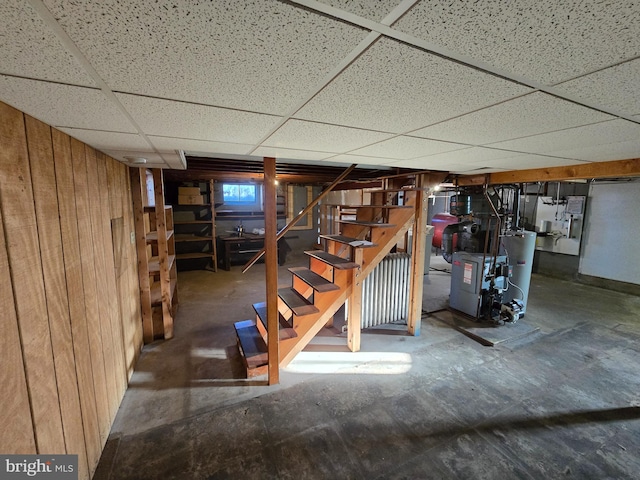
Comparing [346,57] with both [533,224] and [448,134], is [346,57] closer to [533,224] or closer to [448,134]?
[448,134]

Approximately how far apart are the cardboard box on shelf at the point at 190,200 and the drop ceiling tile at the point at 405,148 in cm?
494

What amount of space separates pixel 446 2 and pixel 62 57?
0.83 m

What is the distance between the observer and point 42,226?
44.5 inches

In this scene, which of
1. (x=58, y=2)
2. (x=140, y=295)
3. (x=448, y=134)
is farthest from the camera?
(x=140, y=295)

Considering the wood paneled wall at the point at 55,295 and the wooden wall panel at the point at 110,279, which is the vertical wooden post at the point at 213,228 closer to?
the wooden wall panel at the point at 110,279

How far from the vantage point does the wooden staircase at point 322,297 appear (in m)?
2.48

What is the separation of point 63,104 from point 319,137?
1035mm

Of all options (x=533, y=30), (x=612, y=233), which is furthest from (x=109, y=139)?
(x=612, y=233)

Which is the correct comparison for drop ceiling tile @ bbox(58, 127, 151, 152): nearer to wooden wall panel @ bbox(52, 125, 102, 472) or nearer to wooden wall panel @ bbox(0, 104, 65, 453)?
wooden wall panel @ bbox(52, 125, 102, 472)

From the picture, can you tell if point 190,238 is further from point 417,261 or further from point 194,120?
point 194,120

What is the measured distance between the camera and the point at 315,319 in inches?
101

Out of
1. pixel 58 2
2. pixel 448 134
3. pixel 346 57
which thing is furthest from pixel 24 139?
pixel 448 134

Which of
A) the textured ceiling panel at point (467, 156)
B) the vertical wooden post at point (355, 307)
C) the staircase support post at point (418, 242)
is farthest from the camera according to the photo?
the staircase support post at point (418, 242)
